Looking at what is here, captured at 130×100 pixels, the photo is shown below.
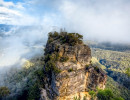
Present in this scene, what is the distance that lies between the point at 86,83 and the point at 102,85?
4.08 metres

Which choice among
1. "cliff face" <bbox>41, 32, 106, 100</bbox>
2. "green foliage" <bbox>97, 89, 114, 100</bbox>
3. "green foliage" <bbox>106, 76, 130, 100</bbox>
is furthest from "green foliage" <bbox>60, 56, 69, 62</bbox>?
"green foliage" <bbox>106, 76, 130, 100</bbox>

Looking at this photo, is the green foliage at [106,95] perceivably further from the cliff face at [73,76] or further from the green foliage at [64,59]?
the green foliage at [64,59]

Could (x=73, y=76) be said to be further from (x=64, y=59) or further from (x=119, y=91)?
(x=119, y=91)

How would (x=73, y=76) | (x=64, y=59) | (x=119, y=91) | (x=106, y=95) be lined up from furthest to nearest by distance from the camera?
(x=119, y=91) < (x=64, y=59) < (x=73, y=76) < (x=106, y=95)

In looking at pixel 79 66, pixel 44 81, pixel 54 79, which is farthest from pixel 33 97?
pixel 79 66

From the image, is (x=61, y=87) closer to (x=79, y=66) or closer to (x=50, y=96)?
(x=50, y=96)

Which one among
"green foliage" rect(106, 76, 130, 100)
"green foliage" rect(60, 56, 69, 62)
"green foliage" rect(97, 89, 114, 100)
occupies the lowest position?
"green foliage" rect(106, 76, 130, 100)

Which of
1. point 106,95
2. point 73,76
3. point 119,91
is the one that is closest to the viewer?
point 106,95

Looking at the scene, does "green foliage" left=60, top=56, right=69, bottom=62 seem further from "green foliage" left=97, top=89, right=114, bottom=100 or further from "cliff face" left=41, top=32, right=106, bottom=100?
"green foliage" left=97, top=89, right=114, bottom=100

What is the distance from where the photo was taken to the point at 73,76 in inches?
1080

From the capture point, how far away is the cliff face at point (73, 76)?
2673 cm

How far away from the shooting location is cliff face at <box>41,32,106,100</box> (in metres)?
26.7

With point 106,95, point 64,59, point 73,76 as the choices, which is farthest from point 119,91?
point 64,59

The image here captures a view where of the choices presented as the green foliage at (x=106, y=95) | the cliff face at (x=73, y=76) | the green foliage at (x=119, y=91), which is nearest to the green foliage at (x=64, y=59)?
the cliff face at (x=73, y=76)
